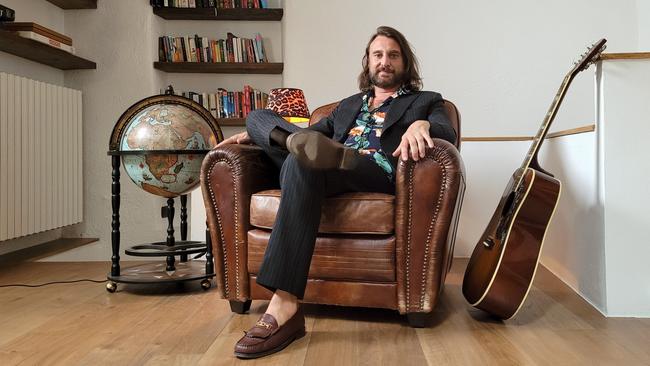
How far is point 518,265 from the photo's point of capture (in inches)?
83.7

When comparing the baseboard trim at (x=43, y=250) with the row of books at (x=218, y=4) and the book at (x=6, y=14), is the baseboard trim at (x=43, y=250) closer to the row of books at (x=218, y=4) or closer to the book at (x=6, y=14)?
the book at (x=6, y=14)

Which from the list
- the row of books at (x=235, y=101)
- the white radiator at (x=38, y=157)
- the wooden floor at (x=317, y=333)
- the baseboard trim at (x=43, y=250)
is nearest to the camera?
the wooden floor at (x=317, y=333)

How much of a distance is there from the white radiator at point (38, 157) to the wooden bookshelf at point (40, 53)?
0.20 m

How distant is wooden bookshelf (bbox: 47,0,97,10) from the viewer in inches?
177

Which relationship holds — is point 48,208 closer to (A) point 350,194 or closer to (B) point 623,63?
(A) point 350,194

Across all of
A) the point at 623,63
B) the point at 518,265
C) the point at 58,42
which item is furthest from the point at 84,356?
the point at 58,42

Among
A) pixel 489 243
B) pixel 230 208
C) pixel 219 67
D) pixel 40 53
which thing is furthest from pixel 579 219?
pixel 40 53

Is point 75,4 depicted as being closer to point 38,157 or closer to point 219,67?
point 219,67

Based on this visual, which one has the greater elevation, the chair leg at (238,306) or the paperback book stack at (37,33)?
the paperback book stack at (37,33)

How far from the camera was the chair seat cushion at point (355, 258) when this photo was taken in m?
2.16

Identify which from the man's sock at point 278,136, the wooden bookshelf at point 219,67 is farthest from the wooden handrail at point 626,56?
the wooden bookshelf at point 219,67

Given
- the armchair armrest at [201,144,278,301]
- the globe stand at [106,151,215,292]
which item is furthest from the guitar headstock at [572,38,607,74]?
the globe stand at [106,151,215,292]

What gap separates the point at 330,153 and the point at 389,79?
33.4 inches

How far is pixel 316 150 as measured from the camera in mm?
1874
